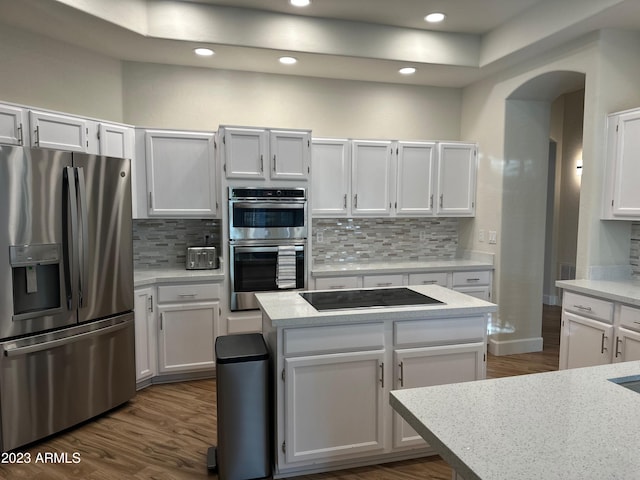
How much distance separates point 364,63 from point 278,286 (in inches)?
87.3

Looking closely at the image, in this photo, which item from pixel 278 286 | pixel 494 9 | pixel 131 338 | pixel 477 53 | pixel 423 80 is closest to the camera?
pixel 131 338

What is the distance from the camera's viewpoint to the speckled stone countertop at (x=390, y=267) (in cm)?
392

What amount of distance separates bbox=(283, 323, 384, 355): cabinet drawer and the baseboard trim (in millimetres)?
2512

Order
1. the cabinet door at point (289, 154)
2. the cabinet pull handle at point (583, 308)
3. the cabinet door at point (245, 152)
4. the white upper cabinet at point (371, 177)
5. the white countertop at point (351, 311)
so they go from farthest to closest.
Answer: the white upper cabinet at point (371, 177), the cabinet door at point (289, 154), the cabinet door at point (245, 152), the cabinet pull handle at point (583, 308), the white countertop at point (351, 311)

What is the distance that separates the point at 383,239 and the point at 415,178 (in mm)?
763

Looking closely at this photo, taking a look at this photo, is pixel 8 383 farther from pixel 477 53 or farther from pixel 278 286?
pixel 477 53

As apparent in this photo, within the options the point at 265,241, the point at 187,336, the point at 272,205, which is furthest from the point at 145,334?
the point at 272,205

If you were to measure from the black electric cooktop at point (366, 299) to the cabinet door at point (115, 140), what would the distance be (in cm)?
200

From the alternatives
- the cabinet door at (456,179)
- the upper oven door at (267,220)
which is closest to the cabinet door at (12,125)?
the upper oven door at (267,220)

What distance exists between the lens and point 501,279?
4238mm

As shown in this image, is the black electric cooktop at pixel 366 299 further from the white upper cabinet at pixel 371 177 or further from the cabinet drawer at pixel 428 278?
the white upper cabinet at pixel 371 177

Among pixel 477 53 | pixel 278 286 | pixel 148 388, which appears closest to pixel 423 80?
pixel 477 53

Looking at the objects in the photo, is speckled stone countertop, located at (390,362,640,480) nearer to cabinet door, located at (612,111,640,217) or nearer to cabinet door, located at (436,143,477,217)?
cabinet door, located at (612,111,640,217)

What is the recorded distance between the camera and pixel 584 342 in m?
3.02
